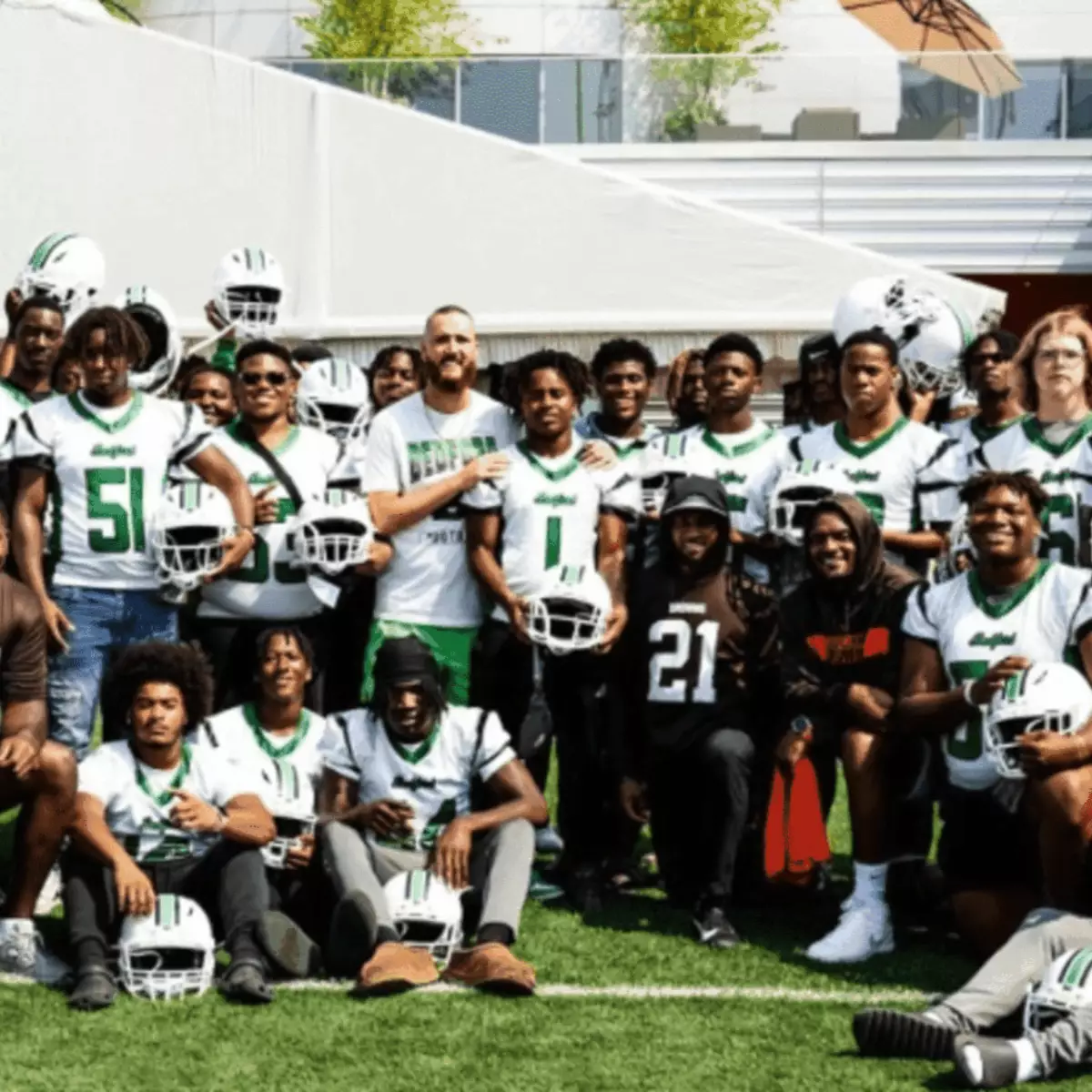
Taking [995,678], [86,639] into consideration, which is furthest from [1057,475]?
[86,639]

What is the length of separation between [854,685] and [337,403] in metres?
2.25

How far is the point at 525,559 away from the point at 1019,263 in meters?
13.7

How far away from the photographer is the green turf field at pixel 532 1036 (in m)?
5.69

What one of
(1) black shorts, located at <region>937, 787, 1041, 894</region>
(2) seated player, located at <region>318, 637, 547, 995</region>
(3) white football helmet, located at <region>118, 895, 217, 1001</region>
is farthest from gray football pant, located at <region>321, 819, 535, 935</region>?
(1) black shorts, located at <region>937, 787, 1041, 894</region>

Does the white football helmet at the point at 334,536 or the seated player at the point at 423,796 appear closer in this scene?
the seated player at the point at 423,796

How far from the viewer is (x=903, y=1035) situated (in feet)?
18.9

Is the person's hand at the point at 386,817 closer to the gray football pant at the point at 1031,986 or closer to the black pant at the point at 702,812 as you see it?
the black pant at the point at 702,812

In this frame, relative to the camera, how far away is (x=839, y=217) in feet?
67.0

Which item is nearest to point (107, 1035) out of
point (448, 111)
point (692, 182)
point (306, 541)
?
point (306, 541)

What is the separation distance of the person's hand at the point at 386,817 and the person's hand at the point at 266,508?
3.76 feet

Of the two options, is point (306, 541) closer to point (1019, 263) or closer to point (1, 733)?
point (1, 733)

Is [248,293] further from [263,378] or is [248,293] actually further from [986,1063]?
[986,1063]

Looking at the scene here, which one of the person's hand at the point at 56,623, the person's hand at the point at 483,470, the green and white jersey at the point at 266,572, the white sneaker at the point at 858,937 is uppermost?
the person's hand at the point at 483,470

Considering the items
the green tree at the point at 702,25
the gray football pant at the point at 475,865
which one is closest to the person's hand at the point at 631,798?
the gray football pant at the point at 475,865
